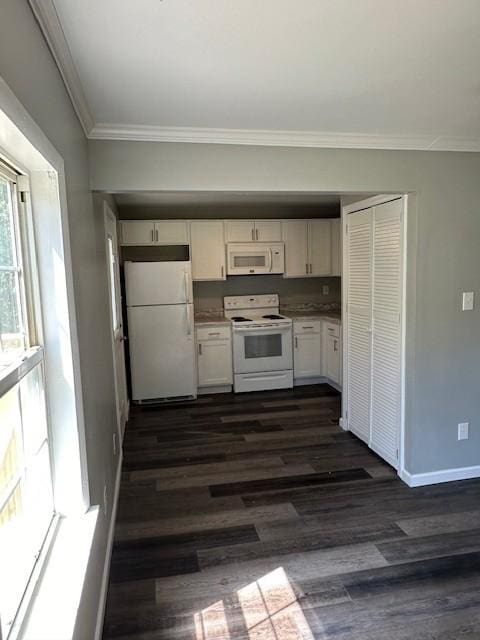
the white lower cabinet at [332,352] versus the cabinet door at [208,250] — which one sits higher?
the cabinet door at [208,250]

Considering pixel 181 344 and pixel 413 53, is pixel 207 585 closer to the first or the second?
pixel 413 53

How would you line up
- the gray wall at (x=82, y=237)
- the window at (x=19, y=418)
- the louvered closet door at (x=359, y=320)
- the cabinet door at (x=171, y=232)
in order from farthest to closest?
the cabinet door at (x=171, y=232)
the louvered closet door at (x=359, y=320)
the window at (x=19, y=418)
the gray wall at (x=82, y=237)

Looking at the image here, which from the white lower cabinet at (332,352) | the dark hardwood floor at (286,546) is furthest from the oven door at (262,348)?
the dark hardwood floor at (286,546)

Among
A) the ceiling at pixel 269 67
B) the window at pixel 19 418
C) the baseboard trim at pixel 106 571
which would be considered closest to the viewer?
the window at pixel 19 418

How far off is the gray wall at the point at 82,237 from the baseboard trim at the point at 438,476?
201 centimetres

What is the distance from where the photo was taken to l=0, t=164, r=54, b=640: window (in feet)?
4.00

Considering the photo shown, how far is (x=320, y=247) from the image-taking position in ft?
18.1

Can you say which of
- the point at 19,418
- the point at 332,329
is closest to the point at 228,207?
the point at 332,329

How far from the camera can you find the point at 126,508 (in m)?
2.74

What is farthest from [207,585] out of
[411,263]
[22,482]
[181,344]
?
[181,344]

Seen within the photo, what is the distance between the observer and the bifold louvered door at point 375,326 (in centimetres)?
300

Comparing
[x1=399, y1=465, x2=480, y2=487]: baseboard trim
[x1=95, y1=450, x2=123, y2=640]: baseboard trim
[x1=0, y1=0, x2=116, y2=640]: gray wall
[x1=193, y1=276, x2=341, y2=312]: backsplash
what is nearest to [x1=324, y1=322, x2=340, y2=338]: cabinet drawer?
[x1=193, y1=276, x2=341, y2=312]: backsplash

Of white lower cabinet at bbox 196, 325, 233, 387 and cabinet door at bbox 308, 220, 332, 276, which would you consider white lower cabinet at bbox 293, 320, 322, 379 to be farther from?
white lower cabinet at bbox 196, 325, 233, 387

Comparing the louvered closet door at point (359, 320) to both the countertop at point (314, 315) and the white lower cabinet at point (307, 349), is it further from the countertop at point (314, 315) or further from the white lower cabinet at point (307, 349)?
the white lower cabinet at point (307, 349)
